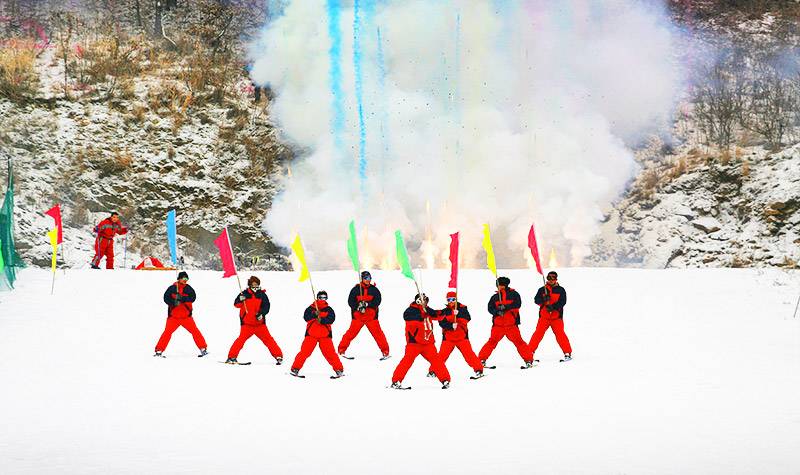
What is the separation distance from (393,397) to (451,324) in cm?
145

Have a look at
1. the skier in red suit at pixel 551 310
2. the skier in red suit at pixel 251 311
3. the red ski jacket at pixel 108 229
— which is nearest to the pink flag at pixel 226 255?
the skier in red suit at pixel 251 311

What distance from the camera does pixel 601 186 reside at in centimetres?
3553

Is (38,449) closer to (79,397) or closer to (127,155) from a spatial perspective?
(79,397)

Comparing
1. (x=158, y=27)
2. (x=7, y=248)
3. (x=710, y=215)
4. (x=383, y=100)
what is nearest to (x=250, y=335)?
(x=7, y=248)

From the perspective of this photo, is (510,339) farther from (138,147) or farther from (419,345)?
(138,147)

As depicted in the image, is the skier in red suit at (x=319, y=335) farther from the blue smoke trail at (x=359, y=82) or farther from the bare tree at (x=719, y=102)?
the bare tree at (x=719, y=102)

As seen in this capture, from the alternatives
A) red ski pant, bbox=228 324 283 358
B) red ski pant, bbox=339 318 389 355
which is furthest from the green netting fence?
red ski pant, bbox=339 318 389 355

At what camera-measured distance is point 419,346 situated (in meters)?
12.1

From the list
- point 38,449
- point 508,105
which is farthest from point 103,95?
point 38,449

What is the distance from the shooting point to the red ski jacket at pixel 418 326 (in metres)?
12.1

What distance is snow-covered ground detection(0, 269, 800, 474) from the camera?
344 inches

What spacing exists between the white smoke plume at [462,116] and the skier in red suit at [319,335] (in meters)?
18.8

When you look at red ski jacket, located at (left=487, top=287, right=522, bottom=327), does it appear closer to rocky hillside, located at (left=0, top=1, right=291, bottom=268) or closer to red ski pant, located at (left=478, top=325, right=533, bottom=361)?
red ski pant, located at (left=478, top=325, right=533, bottom=361)

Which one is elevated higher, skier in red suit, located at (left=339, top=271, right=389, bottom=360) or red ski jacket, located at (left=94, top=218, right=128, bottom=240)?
red ski jacket, located at (left=94, top=218, right=128, bottom=240)
